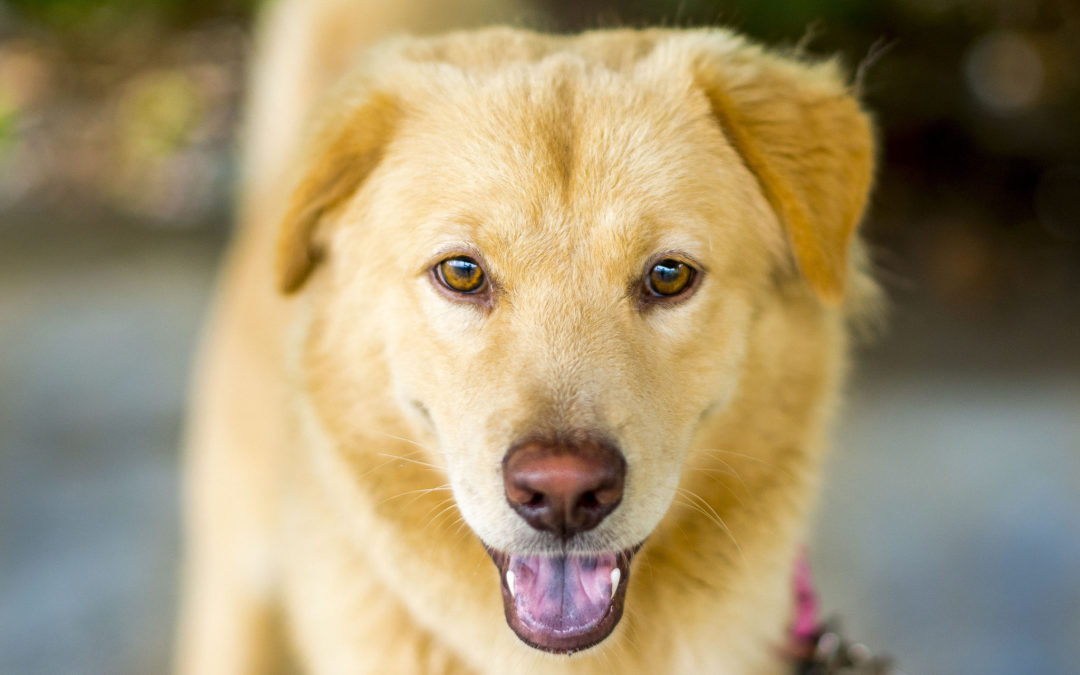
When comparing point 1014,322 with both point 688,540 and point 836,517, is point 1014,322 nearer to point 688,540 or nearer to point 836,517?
point 836,517

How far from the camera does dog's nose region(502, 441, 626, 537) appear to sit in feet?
5.05

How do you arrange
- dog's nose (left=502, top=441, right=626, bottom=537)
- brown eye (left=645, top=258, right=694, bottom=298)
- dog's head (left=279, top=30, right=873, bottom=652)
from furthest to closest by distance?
brown eye (left=645, top=258, right=694, bottom=298) → dog's head (left=279, top=30, right=873, bottom=652) → dog's nose (left=502, top=441, right=626, bottom=537)

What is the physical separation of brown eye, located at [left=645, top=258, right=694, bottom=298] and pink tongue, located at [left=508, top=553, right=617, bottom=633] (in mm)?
516

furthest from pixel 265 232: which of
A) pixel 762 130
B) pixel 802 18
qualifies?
pixel 802 18

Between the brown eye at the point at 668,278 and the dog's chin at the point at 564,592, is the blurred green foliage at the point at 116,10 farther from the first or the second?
the dog's chin at the point at 564,592

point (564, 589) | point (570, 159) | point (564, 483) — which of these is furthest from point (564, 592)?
point (570, 159)

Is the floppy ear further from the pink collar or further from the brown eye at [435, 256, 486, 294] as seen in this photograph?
the pink collar

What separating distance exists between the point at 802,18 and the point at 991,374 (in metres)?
2.11

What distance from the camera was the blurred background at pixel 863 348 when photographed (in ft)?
12.3

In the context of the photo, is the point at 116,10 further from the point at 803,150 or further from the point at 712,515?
the point at 712,515


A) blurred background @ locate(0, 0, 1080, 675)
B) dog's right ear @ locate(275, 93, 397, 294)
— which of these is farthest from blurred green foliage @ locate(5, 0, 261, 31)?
dog's right ear @ locate(275, 93, 397, 294)

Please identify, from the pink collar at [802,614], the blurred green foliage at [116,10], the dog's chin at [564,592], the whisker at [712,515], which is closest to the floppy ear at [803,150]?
the whisker at [712,515]

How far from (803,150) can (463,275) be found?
77cm

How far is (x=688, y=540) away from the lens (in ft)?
6.66
